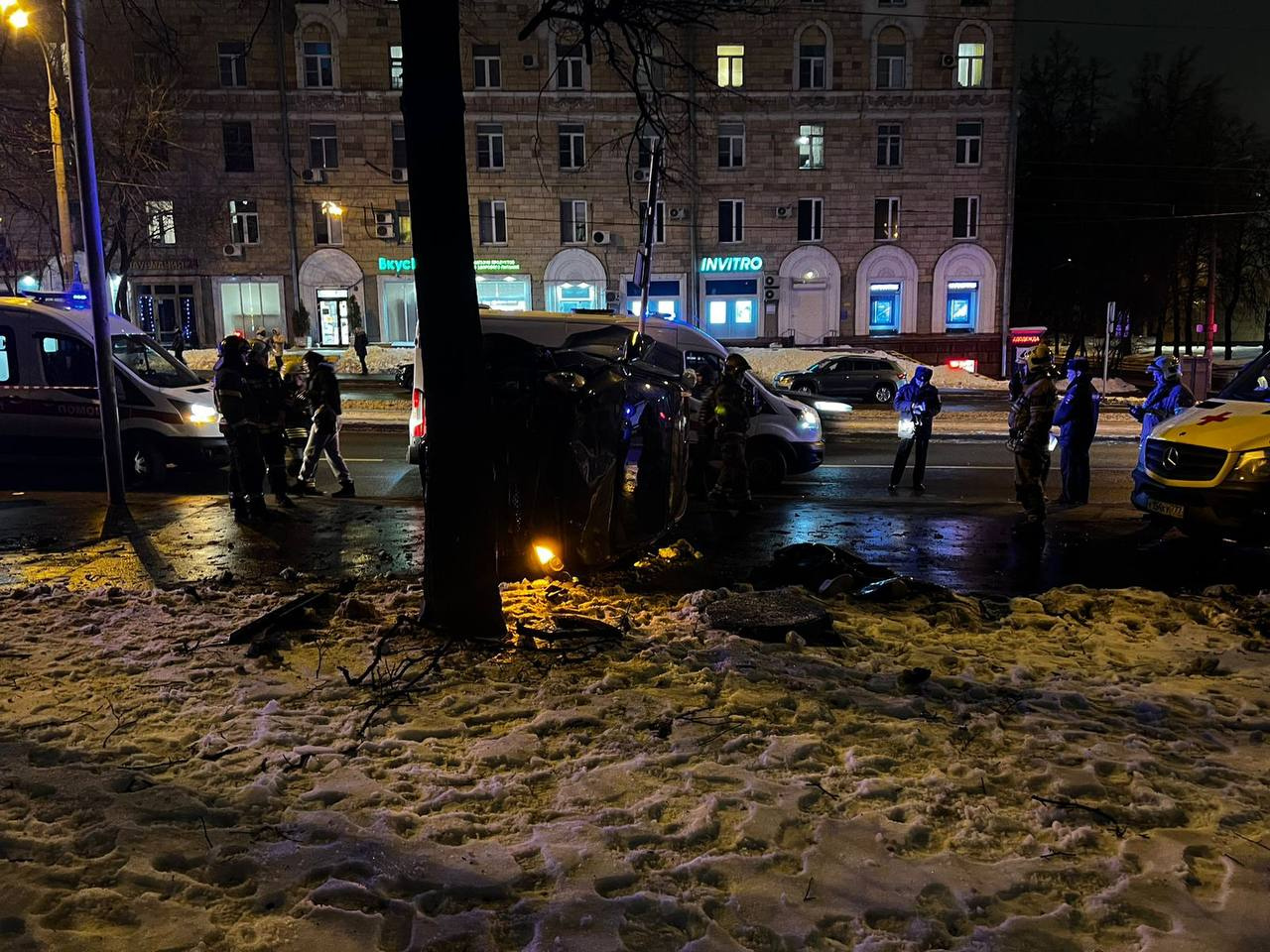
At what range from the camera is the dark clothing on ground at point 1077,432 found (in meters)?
11.0

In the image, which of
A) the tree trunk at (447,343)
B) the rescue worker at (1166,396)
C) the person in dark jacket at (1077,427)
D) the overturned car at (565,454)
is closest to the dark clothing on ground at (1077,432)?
the person in dark jacket at (1077,427)

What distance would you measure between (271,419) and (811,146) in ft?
116

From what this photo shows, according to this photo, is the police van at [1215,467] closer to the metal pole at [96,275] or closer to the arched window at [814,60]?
the metal pole at [96,275]

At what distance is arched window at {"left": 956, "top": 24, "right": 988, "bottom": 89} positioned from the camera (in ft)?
133

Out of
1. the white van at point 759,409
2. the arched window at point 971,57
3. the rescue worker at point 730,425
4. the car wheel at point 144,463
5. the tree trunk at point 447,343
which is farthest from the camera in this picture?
the arched window at point 971,57

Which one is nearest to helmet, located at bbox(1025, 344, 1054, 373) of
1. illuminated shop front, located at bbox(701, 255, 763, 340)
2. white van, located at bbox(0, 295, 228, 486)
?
white van, located at bbox(0, 295, 228, 486)

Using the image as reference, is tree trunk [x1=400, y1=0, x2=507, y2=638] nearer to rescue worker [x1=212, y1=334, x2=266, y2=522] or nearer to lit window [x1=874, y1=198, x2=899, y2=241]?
rescue worker [x1=212, y1=334, x2=266, y2=522]

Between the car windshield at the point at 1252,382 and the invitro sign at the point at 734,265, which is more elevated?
the invitro sign at the point at 734,265

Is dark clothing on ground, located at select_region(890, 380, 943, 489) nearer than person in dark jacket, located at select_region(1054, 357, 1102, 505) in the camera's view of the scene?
No

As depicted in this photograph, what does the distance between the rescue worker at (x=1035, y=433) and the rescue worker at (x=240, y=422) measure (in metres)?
8.32

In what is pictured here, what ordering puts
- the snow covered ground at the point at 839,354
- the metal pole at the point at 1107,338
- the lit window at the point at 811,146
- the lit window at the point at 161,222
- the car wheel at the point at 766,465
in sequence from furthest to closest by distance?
the lit window at the point at 811,146 < the lit window at the point at 161,222 < the snow covered ground at the point at 839,354 < the metal pole at the point at 1107,338 < the car wheel at the point at 766,465

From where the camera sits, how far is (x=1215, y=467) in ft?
27.5

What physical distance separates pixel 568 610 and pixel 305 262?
39.1 m

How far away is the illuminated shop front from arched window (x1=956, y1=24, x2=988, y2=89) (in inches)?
479
